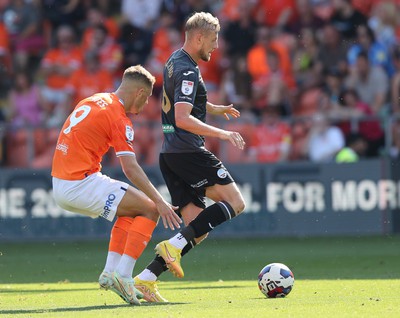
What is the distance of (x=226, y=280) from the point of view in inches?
414

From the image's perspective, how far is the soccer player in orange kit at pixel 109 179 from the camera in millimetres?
8094

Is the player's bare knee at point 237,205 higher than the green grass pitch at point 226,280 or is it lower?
higher

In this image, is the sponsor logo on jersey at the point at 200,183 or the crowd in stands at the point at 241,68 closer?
the sponsor logo on jersey at the point at 200,183

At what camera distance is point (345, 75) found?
17.1 metres

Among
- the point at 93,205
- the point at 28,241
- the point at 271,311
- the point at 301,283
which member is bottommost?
the point at 28,241

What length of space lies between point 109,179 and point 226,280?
2704 millimetres

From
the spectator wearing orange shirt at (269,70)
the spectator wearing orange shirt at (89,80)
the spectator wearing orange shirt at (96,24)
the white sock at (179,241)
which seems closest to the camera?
the white sock at (179,241)

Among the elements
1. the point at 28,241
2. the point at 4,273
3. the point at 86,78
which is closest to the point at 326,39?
the point at 86,78

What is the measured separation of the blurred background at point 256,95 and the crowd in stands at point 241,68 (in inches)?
0.9

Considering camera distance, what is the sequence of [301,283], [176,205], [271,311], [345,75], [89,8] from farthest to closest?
[89,8]
[345,75]
[301,283]
[176,205]
[271,311]

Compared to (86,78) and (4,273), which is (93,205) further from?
(86,78)

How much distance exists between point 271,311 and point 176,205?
201cm

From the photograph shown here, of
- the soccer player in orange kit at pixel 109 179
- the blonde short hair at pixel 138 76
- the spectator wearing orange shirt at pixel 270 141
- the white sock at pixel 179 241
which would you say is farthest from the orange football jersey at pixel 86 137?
the spectator wearing orange shirt at pixel 270 141

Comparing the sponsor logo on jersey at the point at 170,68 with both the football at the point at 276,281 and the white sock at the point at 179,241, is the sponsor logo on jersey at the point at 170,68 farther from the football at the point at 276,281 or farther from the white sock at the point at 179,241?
the football at the point at 276,281
